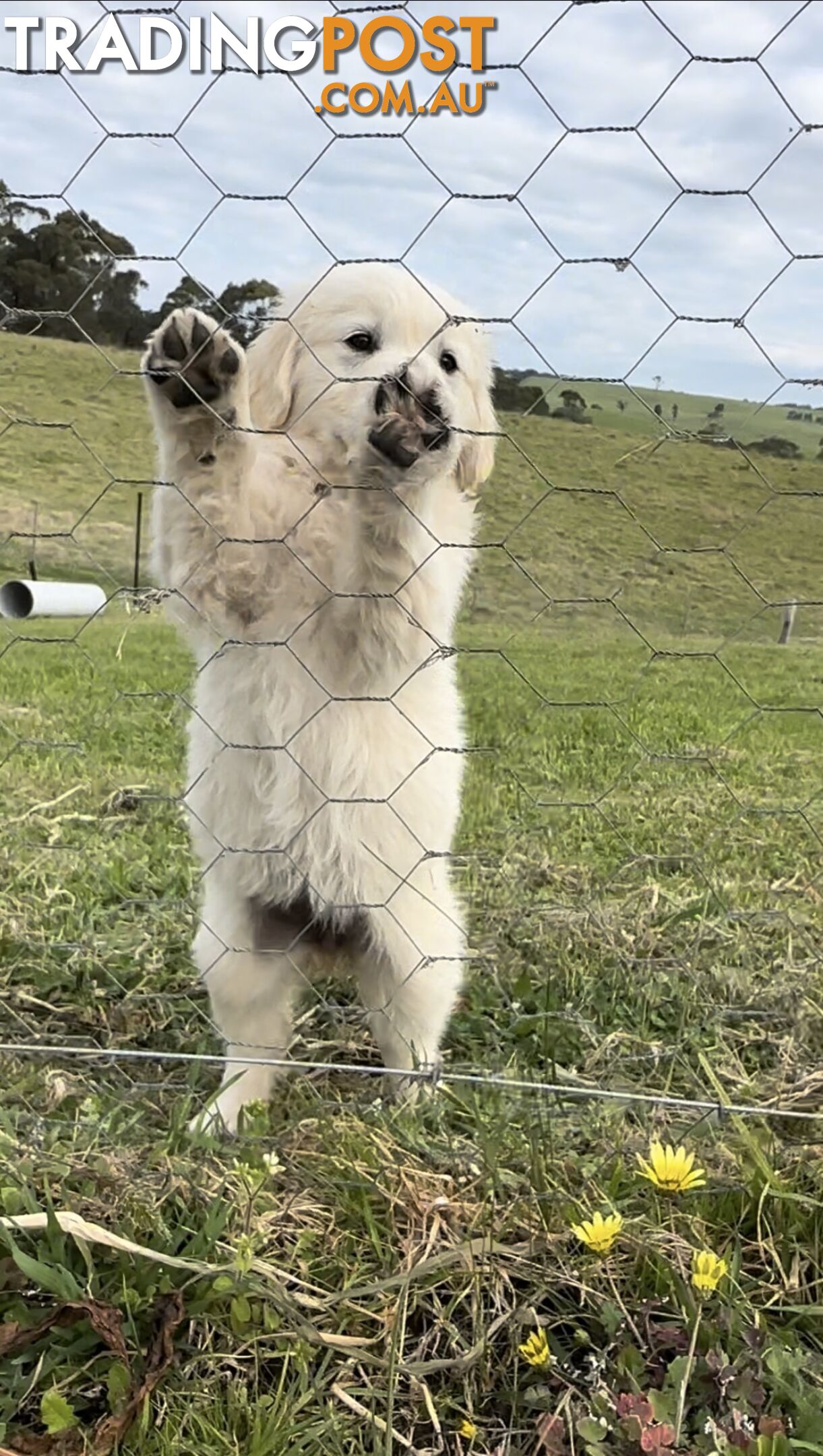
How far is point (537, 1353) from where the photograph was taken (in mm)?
1018

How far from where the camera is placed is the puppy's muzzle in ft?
4.75

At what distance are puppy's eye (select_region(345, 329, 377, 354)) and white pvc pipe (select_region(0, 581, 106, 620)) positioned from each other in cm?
105

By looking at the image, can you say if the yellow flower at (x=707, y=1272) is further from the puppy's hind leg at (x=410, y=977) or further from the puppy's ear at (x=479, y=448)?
the puppy's ear at (x=479, y=448)

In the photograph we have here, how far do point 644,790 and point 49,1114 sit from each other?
5.46 feet

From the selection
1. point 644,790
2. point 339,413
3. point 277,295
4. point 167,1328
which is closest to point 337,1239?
point 167,1328

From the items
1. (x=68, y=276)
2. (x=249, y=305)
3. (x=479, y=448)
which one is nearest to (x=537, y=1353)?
(x=479, y=448)

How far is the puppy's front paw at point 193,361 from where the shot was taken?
4.42 feet

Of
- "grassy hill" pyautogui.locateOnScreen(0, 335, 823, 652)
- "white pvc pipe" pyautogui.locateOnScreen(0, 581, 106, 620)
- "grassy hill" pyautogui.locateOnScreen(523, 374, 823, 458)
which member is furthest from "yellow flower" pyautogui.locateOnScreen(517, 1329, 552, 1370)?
"white pvc pipe" pyautogui.locateOnScreen(0, 581, 106, 620)

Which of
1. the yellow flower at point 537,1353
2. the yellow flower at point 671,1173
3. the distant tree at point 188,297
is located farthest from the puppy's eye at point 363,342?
the yellow flower at point 537,1353

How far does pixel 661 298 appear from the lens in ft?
4.18

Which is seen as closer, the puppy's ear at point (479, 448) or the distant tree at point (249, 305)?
the distant tree at point (249, 305)

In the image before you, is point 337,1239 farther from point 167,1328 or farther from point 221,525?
point 221,525

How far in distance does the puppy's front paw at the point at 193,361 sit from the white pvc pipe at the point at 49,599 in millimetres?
1087

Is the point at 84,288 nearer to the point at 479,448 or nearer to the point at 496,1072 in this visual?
the point at 479,448
